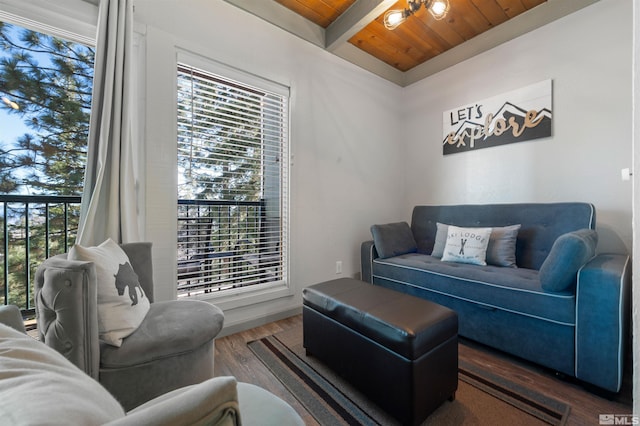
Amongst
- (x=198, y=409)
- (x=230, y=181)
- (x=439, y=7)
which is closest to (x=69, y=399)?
(x=198, y=409)

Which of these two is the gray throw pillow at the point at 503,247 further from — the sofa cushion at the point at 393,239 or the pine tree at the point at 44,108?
the pine tree at the point at 44,108

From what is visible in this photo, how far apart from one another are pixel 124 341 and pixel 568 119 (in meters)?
3.41

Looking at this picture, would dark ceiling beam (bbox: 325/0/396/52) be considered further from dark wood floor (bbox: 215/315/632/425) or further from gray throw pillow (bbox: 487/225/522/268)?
dark wood floor (bbox: 215/315/632/425)

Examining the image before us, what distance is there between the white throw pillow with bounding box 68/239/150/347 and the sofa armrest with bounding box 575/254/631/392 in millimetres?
2263

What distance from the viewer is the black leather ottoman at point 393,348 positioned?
1.17m

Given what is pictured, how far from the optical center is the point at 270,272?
7.87 ft

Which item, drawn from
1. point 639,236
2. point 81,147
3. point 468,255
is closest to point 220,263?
point 81,147

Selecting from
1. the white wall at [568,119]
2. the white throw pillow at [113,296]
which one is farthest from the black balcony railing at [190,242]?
the white wall at [568,119]

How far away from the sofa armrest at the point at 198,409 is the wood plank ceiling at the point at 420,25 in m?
2.86

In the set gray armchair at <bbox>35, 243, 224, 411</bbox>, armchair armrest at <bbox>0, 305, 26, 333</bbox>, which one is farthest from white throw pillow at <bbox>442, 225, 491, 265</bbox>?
armchair armrest at <bbox>0, 305, 26, 333</bbox>

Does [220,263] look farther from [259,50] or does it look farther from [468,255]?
[468,255]

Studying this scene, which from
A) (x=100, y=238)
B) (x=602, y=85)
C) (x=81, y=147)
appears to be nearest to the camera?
(x=100, y=238)

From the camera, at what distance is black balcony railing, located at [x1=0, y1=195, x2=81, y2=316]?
1.68 metres

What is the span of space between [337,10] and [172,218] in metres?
2.32
